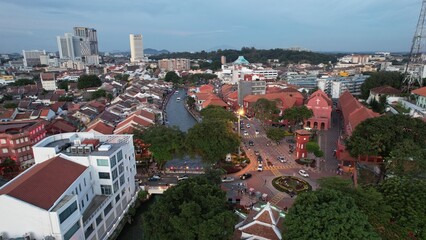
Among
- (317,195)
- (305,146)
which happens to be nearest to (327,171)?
(305,146)

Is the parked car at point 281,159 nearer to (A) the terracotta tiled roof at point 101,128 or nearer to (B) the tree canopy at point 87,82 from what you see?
(A) the terracotta tiled roof at point 101,128

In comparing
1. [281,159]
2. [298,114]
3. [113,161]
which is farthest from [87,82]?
[113,161]

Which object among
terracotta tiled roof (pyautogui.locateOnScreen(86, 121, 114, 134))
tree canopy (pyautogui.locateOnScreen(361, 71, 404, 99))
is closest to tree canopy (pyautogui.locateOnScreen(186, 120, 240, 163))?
terracotta tiled roof (pyautogui.locateOnScreen(86, 121, 114, 134))

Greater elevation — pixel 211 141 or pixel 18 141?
pixel 211 141

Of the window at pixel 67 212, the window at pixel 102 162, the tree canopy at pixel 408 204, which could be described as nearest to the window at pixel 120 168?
the window at pixel 102 162

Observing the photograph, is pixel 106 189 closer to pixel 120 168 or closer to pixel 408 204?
pixel 120 168
